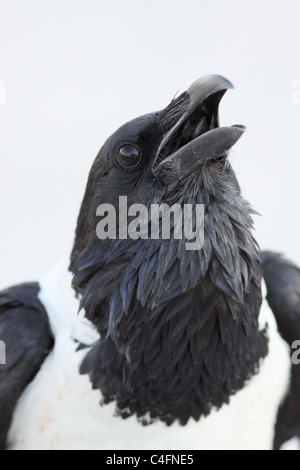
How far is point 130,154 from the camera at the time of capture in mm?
2072

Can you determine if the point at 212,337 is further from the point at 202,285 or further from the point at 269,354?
the point at 269,354

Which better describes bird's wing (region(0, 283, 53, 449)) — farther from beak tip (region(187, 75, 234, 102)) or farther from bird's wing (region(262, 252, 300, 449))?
beak tip (region(187, 75, 234, 102))

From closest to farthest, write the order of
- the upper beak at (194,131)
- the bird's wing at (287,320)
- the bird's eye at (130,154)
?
the upper beak at (194,131)
the bird's eye at (130,154)
the bird's wing at (287,320)

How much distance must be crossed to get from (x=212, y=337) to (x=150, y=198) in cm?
45

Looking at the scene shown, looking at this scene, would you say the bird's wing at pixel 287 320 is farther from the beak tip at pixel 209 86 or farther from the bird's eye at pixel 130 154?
the beak tip at pixel 209 86

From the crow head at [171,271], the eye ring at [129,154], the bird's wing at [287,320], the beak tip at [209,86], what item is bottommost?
the bird's wing at [287,320]

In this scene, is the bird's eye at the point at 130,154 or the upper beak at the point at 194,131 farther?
the bird's eye at the point at 130,154

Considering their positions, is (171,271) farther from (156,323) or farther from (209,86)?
(209,86)

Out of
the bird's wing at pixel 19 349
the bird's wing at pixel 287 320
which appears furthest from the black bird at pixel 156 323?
the bird's wing at pixel 287 320

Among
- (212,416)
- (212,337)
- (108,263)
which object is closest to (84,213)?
(108,263)

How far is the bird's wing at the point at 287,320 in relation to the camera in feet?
8.36

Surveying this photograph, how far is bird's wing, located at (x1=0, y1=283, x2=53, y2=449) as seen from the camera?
7.62ft

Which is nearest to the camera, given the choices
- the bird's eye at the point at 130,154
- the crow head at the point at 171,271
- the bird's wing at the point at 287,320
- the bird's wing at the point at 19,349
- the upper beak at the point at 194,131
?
the upper beak at the point at 194,131

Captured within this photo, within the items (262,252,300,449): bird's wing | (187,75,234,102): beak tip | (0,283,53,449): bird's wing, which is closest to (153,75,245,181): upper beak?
(187,75,234,102): beak tip
